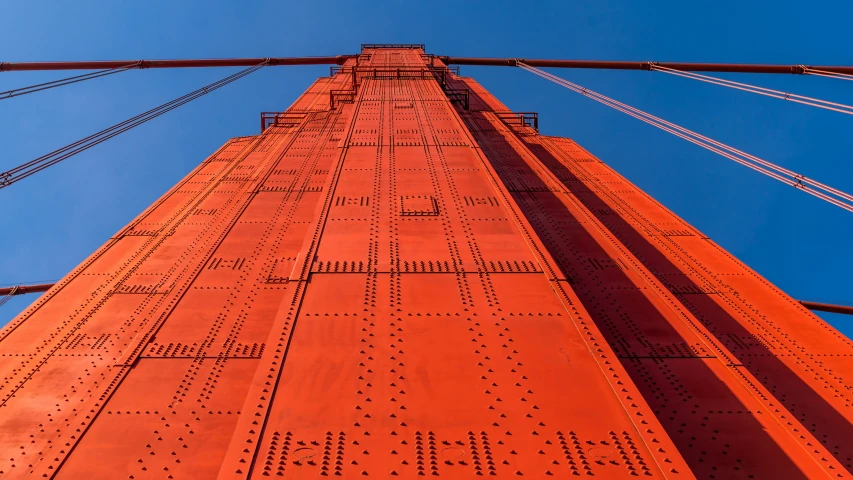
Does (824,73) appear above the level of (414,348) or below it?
above

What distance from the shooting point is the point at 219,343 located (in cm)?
711

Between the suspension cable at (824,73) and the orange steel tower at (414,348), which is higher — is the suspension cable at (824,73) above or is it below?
above

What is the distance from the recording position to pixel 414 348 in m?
5.10

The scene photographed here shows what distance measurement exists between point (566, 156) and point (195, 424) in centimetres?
1519

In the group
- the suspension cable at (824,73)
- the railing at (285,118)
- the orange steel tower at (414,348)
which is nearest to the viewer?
the orange steel tower at (414,348)

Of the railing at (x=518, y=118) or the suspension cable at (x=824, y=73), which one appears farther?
the railing at (x=518, y=118)

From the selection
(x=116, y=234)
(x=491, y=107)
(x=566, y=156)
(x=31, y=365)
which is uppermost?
(x=491, y=107)

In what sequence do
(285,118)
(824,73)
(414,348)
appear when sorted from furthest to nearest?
(285,118), (824,73), (414,348)

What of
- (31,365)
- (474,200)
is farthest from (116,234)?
(474,200)

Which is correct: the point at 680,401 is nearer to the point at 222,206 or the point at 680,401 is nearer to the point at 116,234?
the point at 222,206

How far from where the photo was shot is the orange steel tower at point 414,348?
4160mm

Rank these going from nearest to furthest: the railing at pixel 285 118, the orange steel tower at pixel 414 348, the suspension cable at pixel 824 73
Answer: the orange steel tower at pixel 414 348
the suspension cable at pixel 824 73
the railing at pixel 285 118

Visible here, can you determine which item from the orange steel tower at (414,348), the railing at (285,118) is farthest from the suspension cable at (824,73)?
the railing at (285,118)

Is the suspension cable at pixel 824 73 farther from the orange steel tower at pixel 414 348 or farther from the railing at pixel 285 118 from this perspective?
the railing at pixel 285 118
